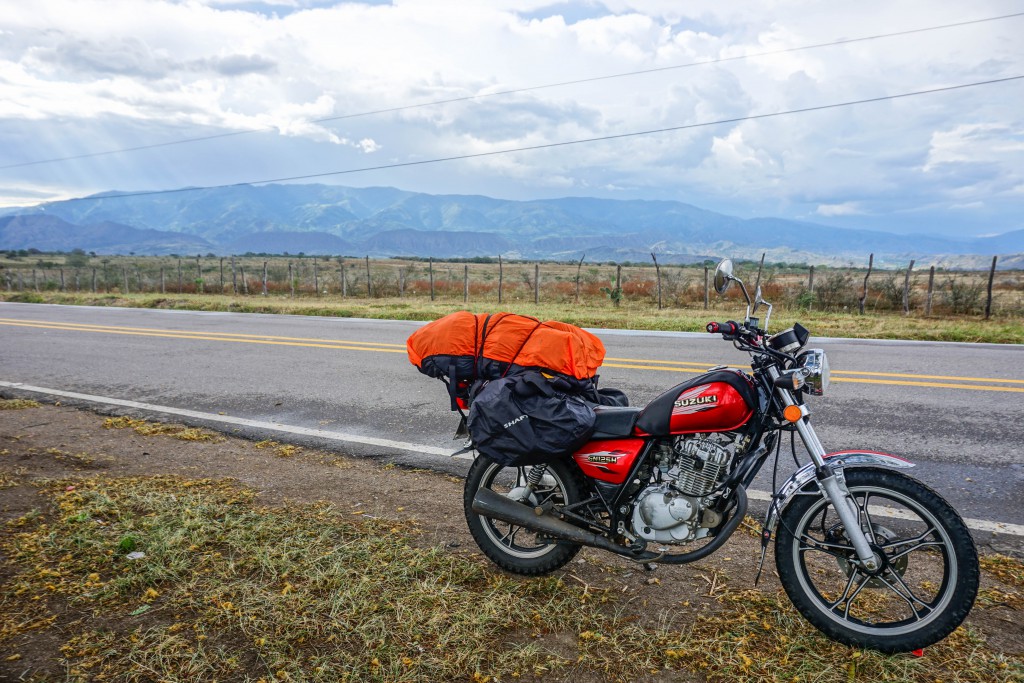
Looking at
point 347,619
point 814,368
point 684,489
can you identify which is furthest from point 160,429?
point 814,368

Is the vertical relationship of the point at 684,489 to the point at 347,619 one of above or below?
above

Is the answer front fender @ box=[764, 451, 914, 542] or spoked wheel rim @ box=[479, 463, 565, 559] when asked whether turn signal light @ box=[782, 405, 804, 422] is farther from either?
spoked wheel rim @ box=[479, 463, 565, 559]

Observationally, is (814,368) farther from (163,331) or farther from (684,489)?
(163,331)

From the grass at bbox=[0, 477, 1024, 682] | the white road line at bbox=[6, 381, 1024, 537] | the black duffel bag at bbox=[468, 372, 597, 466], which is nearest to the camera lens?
the grass at bbox=[0, 477, 1024, 682]

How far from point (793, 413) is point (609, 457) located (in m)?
0.82

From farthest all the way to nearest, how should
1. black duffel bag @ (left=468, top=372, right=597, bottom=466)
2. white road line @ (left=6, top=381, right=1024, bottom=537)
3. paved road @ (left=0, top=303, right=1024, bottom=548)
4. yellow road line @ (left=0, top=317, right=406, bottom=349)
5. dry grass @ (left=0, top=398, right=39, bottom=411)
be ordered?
yellow road line @ (left=0, top=317, right=406, bottom=349) → dry grass @ (left=0, top=398, right=39, bottom=411) → paved road @ (left=0, top=303, right=1024, bottom=548) → white road line @ (left=6, top=381, right=1024, bottom=537) → black duffel bag @ (left=468, top=372, right=597, bottom=466)

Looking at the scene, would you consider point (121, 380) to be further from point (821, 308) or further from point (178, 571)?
point (821, 308)

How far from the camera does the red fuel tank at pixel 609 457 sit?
2.90 meters

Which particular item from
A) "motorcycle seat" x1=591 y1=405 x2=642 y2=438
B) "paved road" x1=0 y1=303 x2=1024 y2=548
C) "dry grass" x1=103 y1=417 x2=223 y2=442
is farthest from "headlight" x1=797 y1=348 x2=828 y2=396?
"dry grass" x1=103 y1=417 x2=223 y2=442

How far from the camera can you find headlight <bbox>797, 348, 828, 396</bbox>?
2.60 meters

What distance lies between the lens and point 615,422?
2.94 metres

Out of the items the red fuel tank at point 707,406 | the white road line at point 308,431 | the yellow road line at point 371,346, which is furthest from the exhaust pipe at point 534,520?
the yellow road line at point 371,346

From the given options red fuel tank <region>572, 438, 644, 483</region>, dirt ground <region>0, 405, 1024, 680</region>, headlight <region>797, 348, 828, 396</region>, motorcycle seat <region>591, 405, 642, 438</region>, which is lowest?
dirt ground <region>0, 405, 1024, 680</region>

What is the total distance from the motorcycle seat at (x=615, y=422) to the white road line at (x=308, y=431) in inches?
60.1
